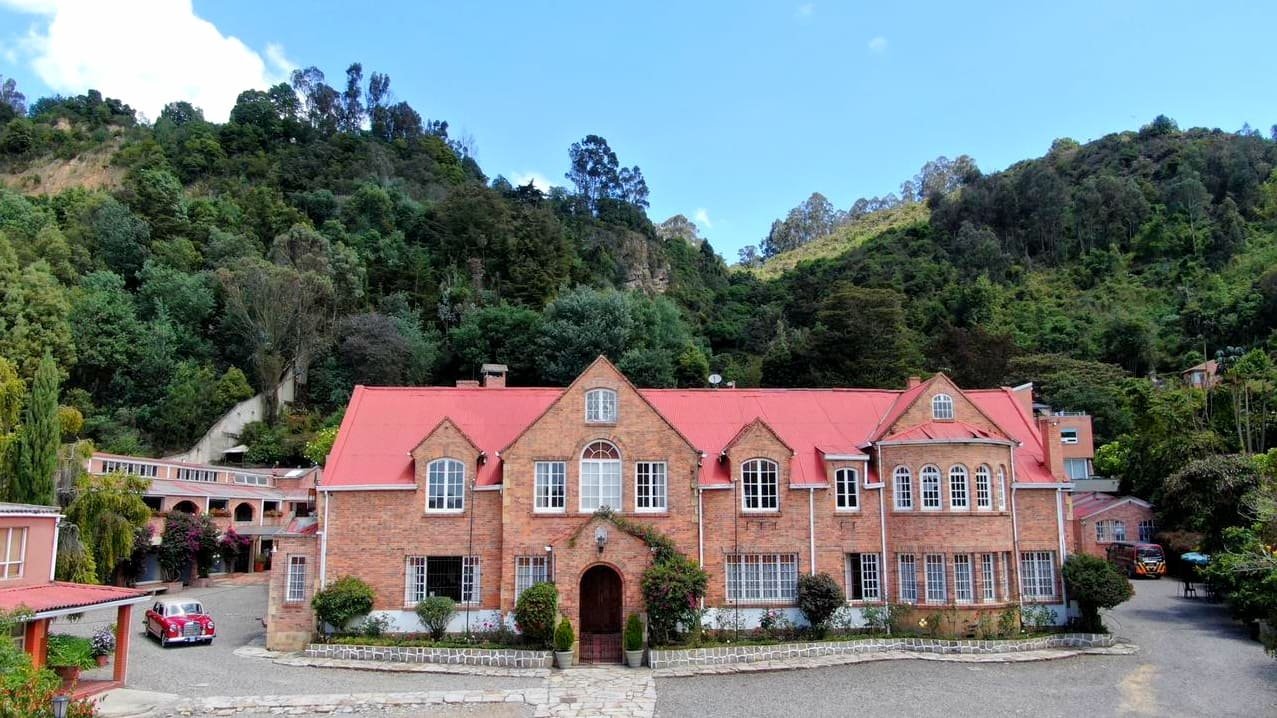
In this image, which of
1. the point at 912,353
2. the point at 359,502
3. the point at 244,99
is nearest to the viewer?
the point at 359,502

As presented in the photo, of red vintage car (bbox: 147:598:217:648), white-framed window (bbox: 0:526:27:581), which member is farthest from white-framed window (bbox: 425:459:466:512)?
white-framed window (bbox: 0:526:27:581)

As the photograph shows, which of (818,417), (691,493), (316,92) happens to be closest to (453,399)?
(691,493)

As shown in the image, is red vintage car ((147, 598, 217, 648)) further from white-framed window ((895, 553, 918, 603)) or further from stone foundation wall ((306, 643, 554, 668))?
white-framed window ((895, 553, 918, 603))

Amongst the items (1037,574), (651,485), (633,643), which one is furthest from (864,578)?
(633,643)

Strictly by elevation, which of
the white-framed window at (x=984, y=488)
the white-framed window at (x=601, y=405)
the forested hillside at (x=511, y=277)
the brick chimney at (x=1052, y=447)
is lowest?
the white-framed window at (x=984, y=488)

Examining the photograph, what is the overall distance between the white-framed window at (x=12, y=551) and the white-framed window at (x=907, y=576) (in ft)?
81.2

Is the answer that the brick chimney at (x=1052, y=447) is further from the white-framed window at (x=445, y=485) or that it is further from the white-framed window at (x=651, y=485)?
the white-framed window at (x=445, y=485)

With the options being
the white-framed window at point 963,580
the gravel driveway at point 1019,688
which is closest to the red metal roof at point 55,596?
the gravel driveway at point 1019,688

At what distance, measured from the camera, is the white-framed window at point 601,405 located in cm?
2639

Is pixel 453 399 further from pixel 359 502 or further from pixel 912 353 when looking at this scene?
pixel 912 353

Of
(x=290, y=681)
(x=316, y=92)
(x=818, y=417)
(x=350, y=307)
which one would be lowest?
(x=290, y=681)

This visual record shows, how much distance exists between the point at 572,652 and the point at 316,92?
121 m

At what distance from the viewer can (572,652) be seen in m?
23.4

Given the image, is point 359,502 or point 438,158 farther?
point 438,158
